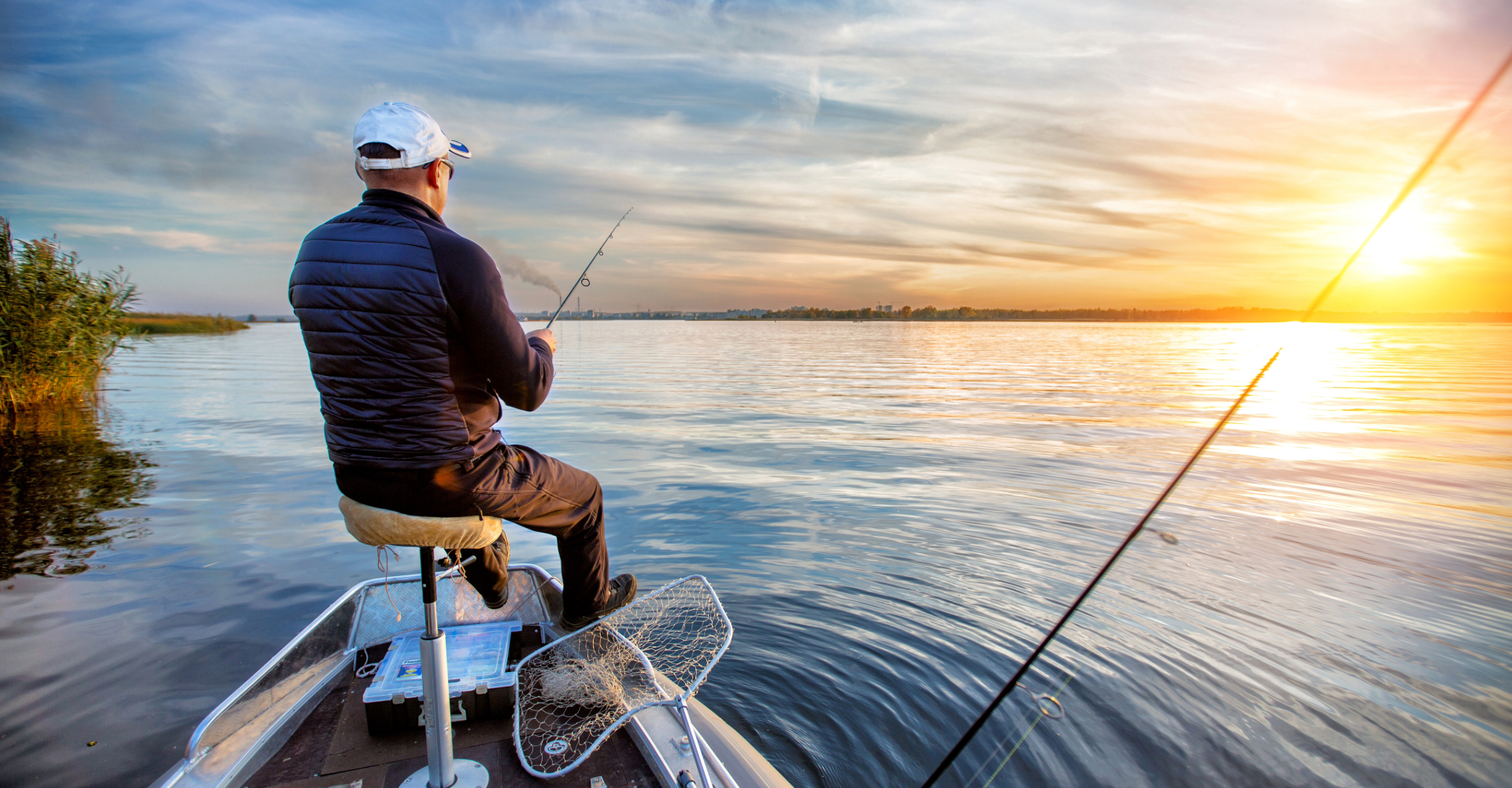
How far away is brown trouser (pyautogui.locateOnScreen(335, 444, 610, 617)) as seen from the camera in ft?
7.98

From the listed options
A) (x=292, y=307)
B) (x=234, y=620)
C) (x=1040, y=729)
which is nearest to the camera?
(x=292, y=307)

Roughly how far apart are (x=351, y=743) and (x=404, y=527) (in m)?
1.47

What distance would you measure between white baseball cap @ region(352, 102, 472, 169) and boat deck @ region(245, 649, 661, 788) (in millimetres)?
2453

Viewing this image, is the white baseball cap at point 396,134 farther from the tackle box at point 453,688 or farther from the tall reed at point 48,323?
the tall reed at point 48,323

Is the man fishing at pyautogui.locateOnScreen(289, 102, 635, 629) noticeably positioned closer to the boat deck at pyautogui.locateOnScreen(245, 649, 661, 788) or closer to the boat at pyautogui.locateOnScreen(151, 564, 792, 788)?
the boat at pyautogui.locateOnScreen(151, 564, 792, 788)

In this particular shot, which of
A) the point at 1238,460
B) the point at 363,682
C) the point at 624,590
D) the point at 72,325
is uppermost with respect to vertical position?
the point at 72,325

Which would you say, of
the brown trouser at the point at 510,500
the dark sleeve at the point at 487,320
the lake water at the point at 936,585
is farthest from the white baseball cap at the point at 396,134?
the lake water at the point at 936,585

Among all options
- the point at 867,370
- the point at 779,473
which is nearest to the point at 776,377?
the point at 867,370

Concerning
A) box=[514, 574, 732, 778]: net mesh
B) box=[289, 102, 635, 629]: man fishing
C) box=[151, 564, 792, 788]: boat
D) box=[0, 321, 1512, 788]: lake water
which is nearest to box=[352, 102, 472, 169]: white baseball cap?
box=[289, 102, 635, 629]: man fishing

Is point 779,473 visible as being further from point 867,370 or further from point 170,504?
point 867,370

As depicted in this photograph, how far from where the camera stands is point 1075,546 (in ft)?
24.7

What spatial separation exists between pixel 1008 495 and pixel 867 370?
22.9 meters

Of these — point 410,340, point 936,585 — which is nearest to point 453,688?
point 410,340

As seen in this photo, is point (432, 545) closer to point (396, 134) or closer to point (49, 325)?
point (396, 134)
